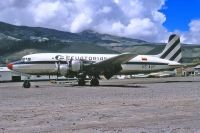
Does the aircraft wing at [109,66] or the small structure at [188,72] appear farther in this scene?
the small structure at [188,72]

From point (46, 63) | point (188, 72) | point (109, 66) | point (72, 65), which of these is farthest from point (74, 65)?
point (188, 72)

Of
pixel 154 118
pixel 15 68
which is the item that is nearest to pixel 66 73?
pixel 15 68

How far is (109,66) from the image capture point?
37.5 m

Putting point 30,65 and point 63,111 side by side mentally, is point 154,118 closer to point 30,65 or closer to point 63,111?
point 63,111

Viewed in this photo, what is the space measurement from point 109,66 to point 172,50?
12.8 metres


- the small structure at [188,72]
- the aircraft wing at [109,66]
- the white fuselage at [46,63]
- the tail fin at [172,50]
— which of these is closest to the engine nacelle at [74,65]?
the aircraft wing at [109,66]

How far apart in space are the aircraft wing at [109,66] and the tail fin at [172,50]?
383 inches

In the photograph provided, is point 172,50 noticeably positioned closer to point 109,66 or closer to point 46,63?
point 109,66

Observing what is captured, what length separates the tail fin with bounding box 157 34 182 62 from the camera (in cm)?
4641

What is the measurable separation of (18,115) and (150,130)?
549cm

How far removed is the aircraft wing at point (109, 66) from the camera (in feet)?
118

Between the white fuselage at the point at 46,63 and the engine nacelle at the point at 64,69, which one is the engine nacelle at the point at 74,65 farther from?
the white fuselage at the point at 46,63

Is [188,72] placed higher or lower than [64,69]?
higher

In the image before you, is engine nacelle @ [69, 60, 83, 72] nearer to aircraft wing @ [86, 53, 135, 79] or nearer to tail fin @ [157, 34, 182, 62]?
aircraft wing @ [86, 53, 135, 79]
